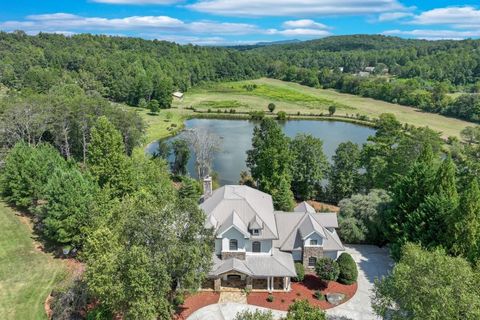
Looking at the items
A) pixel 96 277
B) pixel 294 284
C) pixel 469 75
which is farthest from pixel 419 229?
pixel 469 75

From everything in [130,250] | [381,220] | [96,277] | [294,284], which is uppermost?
[130,250]

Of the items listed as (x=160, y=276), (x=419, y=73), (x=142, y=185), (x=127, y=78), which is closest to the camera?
(x=160, y=276)

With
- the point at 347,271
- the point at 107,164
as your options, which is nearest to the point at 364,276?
the point at 347,271

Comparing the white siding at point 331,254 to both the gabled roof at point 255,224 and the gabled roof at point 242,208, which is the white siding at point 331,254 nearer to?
the gabled roof at point 242,208

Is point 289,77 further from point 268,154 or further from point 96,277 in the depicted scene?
point 96,277

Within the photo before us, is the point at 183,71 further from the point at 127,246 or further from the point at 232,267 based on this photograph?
the point at 127,246

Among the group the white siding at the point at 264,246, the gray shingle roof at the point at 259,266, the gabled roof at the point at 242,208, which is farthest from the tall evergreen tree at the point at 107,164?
the white siding at the point at 264,246

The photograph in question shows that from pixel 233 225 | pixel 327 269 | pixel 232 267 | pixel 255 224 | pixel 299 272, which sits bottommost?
pixel 299 272
